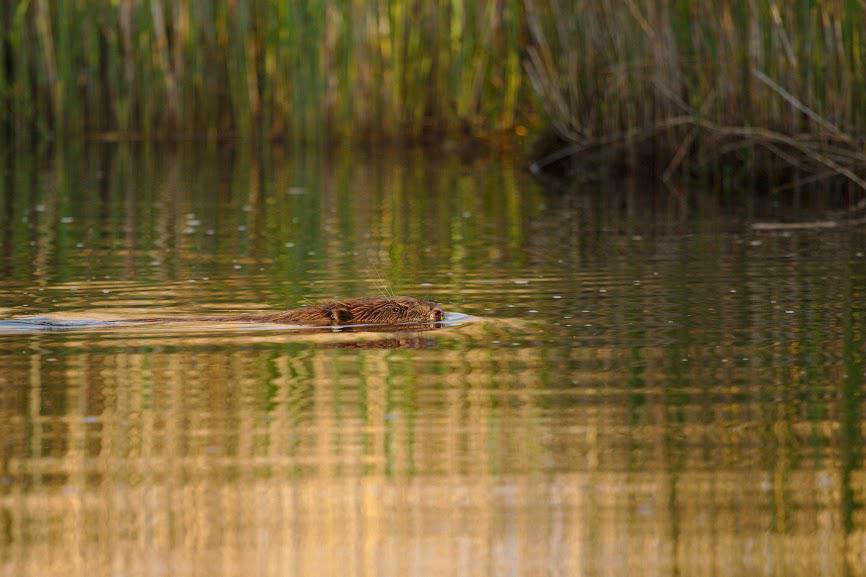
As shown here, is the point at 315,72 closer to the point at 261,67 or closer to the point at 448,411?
the point at 261,67

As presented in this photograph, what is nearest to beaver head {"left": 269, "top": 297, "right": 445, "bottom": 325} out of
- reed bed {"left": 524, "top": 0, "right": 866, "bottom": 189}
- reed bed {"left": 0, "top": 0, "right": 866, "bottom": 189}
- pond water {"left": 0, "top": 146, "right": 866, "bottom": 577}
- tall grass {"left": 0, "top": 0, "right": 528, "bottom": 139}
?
pond water {"left": 0, "top": 146, "right": 866, "bottom": 577}

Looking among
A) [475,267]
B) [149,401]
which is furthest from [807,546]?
[475,267]

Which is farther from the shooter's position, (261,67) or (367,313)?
(261,67)

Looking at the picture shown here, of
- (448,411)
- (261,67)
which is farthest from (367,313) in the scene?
(261,67)

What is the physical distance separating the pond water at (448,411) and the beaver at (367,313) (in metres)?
0.15

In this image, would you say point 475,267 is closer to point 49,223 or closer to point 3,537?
point 49,223

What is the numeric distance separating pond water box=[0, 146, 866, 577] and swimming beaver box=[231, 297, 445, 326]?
5.8 inches

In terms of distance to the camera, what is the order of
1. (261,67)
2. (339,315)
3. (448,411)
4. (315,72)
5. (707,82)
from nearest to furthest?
(448,411), (339,315), (707,82), (315,72), (261,67)

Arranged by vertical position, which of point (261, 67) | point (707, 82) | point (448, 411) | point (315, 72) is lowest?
point (448, 411)

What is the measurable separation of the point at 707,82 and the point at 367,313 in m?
8.97

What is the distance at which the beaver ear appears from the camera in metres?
8.70

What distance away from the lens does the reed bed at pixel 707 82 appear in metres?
15.4

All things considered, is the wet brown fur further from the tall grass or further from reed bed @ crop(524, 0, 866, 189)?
the tall grass

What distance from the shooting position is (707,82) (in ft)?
56.2
